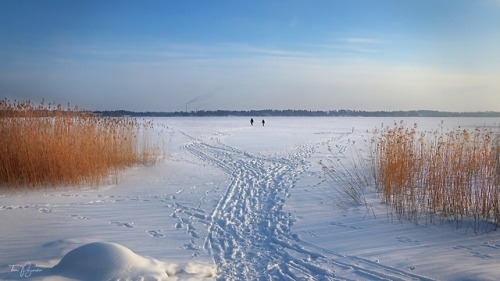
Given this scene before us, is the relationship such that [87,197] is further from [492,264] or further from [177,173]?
[492,264]

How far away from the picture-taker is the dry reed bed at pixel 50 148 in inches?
329

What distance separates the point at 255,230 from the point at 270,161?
8753mm

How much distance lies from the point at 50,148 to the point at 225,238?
18.8ft

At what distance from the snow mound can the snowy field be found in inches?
0.4

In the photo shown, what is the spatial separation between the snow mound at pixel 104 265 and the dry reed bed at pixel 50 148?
5599mm

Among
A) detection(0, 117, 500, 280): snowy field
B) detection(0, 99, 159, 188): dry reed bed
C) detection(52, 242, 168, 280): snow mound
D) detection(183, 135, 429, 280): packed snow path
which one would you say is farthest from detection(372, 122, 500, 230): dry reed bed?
detection(0, 99, 159, 188): dry reed bed

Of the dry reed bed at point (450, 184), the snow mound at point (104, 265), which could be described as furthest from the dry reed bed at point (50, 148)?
the dry reed bed at point (450, 184)

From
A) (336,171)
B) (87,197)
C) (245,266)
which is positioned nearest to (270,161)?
(336,171)

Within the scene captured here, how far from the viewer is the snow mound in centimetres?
364

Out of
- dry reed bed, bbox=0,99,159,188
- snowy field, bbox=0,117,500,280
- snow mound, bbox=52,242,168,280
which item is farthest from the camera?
dry reed bed, bbox=0,99,159,188

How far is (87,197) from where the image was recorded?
788cm

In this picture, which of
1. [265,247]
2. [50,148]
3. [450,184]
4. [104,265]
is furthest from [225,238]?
[50,148]

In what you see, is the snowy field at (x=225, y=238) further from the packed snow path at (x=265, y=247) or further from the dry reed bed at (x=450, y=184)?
the dry reed bed at (x=450, y=184)

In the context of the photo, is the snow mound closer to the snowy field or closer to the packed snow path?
the snowy field
